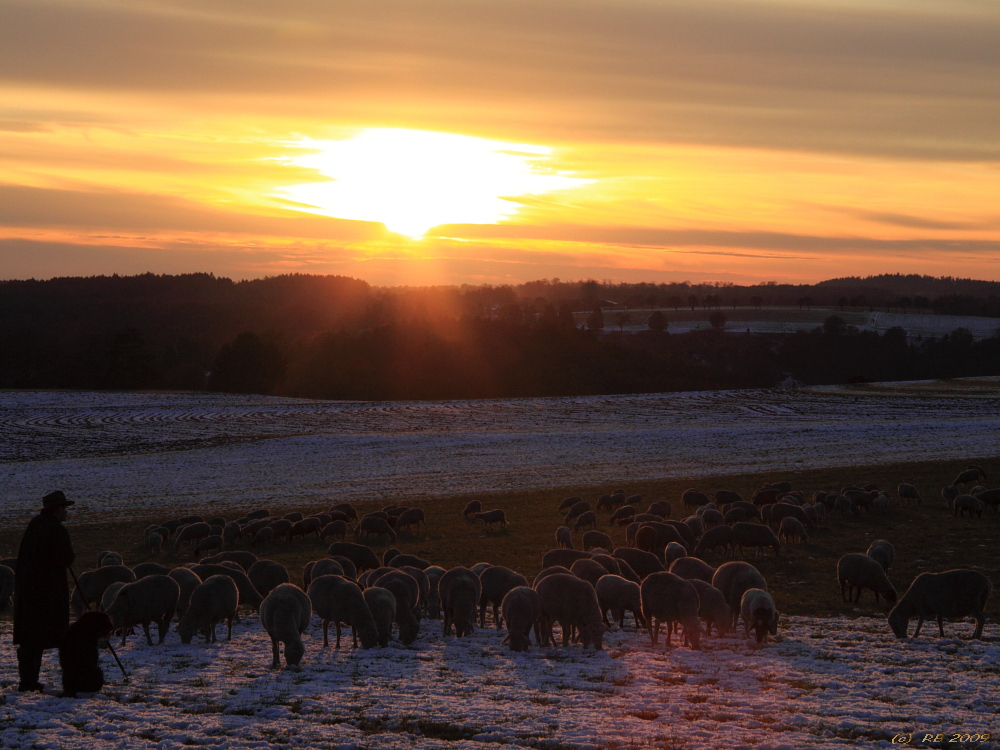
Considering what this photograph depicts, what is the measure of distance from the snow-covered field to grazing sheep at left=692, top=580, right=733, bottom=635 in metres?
22.3

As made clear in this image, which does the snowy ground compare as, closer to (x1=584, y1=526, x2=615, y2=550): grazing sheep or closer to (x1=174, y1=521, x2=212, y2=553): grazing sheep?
(x1=584, y1=526, x2=615, y2=550): grazing sheep

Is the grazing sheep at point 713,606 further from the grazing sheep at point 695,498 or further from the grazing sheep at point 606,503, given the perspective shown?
the grazing sheep at point 606,503

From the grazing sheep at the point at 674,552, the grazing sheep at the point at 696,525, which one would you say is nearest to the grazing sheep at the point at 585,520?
the grazing sheep at the point at 696,525

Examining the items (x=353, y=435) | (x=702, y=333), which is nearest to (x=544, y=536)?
(x=353, y=435)

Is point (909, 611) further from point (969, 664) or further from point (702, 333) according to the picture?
point (702, 333)

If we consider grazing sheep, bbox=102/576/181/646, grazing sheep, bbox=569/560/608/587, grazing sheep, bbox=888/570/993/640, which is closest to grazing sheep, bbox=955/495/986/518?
grazing sheep, bbox=888/570/993/640

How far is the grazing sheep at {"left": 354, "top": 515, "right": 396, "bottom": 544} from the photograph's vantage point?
2597cm

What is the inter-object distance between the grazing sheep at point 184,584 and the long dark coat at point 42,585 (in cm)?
296

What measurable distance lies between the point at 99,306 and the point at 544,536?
160m

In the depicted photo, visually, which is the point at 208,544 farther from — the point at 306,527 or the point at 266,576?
the point at 266,576

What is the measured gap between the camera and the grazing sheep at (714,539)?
2141cm

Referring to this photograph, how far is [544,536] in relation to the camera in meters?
25.2

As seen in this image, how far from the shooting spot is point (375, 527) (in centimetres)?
2608

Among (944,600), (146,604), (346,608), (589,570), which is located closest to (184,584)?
(146,604)
